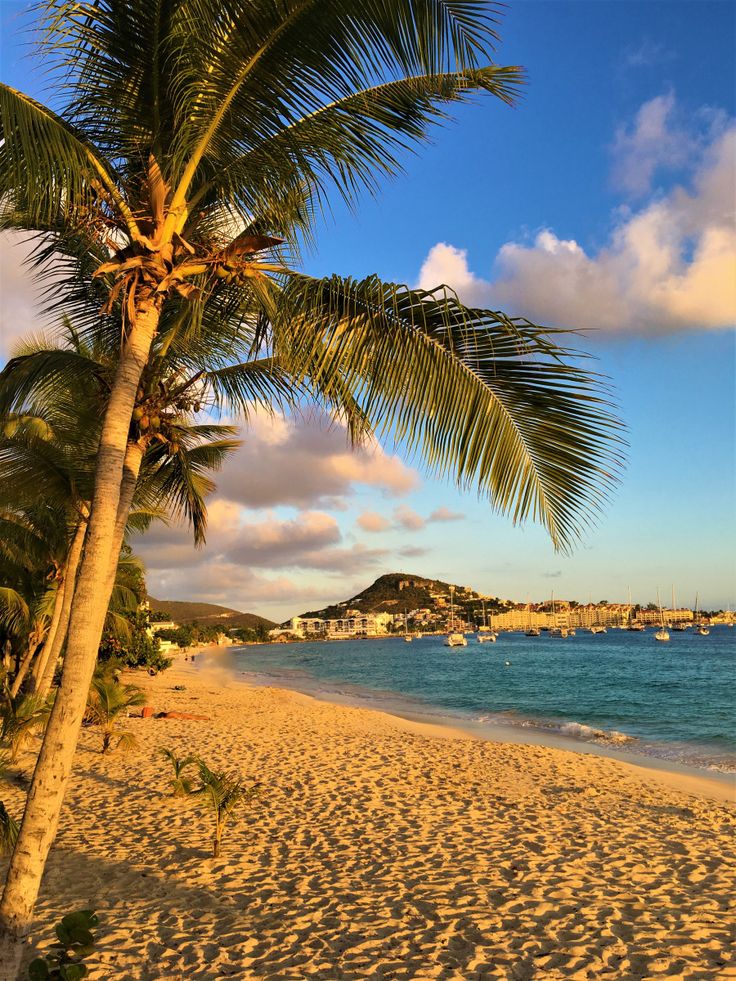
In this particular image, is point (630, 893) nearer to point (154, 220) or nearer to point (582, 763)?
point (154, 220)

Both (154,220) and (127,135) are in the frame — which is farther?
(127,135)

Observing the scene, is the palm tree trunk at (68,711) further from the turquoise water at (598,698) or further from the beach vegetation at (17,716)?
the turquoise water at (598,698)

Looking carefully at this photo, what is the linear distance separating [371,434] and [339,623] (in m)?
188

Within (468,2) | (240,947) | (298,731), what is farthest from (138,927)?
(298,731)

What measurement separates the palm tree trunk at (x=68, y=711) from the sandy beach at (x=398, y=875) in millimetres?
1103

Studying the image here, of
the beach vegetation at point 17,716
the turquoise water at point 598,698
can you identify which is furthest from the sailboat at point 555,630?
the beach vegetation at point 17,716

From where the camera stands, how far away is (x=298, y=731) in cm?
1634

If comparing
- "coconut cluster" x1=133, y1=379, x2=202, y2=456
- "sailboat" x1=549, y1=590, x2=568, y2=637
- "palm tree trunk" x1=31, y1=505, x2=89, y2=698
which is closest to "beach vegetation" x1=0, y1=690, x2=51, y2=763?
"palm tree trunk" x1=31, y1=505, x2=89, y2=698

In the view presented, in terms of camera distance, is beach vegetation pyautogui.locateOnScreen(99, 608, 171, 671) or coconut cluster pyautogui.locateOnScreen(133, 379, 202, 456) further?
beach vegetation pyautogui.locateOnScreen(99, 608, 171, 671)

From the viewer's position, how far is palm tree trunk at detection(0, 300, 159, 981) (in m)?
3.47

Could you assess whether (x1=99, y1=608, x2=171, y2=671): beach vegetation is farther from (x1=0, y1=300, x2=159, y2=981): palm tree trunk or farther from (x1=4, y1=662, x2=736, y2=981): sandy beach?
(x1=0, y1=300, x2=159, y2=981): palm tree trunk

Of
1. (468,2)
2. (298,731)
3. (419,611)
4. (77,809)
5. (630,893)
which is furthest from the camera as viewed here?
(419,611)

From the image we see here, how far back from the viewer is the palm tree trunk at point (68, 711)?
347 cm

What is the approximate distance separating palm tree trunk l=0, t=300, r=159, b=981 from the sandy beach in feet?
3.62
